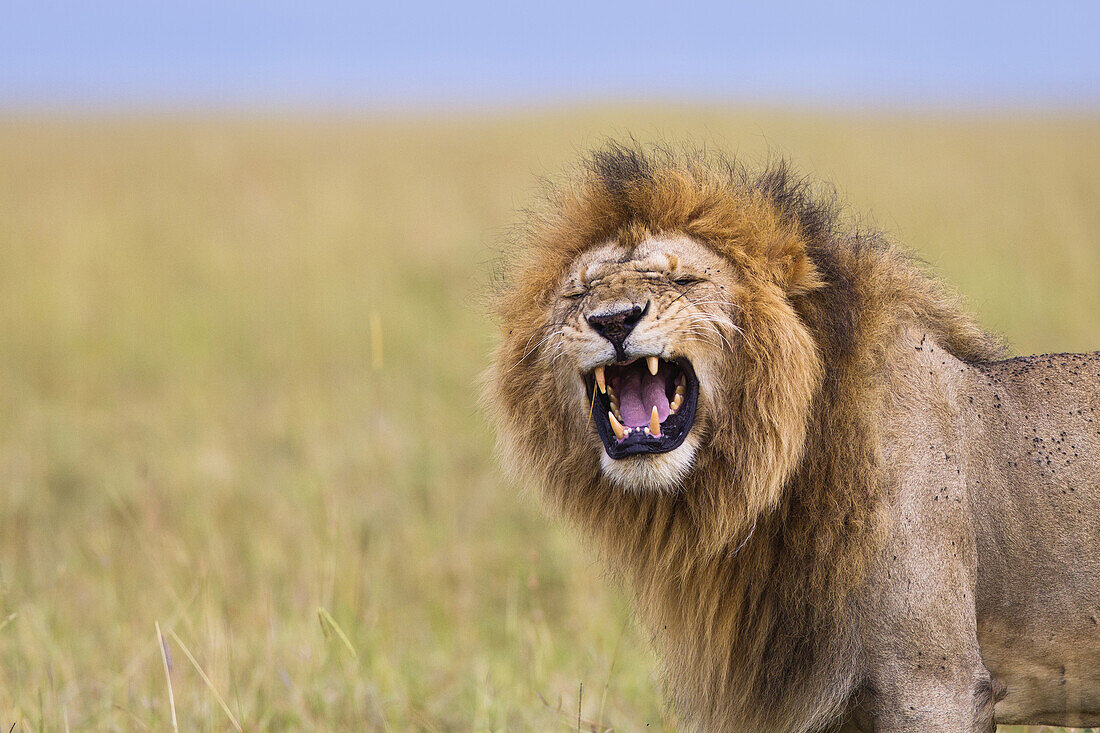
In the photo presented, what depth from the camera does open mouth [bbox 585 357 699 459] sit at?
242cm

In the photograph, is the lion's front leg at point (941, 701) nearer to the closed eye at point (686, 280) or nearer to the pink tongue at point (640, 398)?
the pink tongue at point (640, 398)

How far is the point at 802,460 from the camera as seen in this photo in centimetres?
255

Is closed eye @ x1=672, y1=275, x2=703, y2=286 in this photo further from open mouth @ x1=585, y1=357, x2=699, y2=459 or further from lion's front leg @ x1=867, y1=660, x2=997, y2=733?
lion's front leg @ x1=867, y1=660, x2=997, y2=733

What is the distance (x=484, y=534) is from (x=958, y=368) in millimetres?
4145

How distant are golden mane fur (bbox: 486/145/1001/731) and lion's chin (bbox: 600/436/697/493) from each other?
0.24ft

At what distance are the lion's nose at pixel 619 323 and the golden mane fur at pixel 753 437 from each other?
0.72 ft

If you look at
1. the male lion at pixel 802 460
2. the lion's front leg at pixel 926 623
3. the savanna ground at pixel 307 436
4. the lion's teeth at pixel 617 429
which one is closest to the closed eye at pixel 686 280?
the male lion at pixel 802 460

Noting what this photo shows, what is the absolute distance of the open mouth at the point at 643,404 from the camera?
7.95ft

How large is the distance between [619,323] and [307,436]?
5757mm

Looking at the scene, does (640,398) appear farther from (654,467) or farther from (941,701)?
(941,701)

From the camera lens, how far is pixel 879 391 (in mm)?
2523

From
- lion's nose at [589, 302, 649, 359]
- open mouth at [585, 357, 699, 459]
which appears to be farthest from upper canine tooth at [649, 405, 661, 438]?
lion's nose at [589, 302, 649, 359]

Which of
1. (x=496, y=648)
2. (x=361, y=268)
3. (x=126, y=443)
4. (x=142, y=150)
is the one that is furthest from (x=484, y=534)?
(x=142, y=150)

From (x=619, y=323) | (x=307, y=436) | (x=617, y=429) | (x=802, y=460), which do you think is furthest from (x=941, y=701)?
(x=307, y=436)
